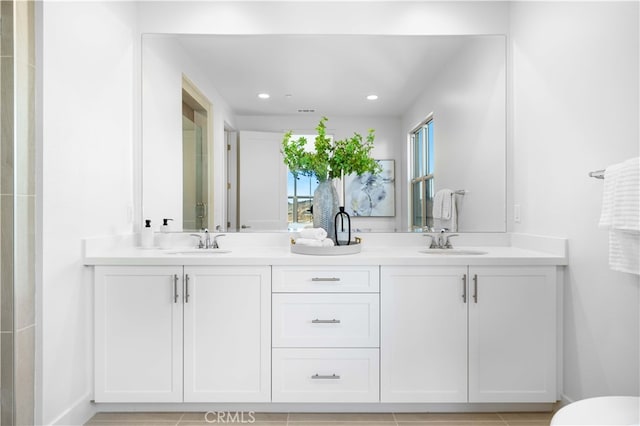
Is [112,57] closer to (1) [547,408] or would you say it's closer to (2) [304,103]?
(2) [304,103]

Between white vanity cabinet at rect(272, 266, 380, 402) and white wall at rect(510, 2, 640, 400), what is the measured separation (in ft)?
3.11

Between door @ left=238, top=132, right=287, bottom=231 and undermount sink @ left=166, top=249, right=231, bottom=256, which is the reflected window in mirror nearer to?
door @ left=238, top=132, right=287, bottom=231

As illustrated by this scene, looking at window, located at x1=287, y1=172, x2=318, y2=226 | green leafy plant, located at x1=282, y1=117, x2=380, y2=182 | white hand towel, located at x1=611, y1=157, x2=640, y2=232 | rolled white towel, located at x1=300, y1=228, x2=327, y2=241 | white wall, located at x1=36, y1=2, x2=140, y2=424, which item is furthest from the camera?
window, located at x1=287, y1=172, x2=318, y2=226

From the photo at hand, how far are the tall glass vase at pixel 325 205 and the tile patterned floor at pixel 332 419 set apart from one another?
1008mm

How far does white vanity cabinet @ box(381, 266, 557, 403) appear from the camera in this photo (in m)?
2.01

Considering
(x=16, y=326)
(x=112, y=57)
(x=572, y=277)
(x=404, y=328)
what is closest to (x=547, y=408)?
(x=572, y=277)

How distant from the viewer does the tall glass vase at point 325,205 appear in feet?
7.98

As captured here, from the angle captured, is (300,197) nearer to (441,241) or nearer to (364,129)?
(364,129)

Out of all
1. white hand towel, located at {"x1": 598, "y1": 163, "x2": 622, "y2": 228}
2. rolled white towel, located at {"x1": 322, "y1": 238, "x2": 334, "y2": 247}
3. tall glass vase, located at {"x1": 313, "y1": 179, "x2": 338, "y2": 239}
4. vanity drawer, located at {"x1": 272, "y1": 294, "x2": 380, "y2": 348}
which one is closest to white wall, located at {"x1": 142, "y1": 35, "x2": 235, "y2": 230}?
tall glass vase, located at {"x1": 313, "y1": 179, "x2": 338, "y2": 239}

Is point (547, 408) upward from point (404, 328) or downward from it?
downward

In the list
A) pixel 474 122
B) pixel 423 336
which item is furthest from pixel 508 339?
pixel 474 122

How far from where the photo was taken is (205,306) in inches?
78.9

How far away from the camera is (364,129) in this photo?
8.41 feet

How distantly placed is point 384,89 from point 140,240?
179 centimetres
